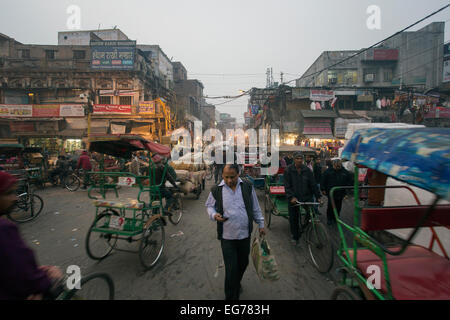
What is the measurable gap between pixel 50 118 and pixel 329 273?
26692mm

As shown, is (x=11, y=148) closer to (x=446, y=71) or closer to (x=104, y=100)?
(x=104, y=100)

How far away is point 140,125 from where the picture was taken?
2275 cm

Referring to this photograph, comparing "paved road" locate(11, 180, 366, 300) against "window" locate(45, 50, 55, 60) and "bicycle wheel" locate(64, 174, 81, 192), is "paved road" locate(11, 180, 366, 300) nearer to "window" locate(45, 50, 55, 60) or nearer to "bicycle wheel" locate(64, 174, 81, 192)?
"bicycle wheel" locate(64, 174, 81, 192)

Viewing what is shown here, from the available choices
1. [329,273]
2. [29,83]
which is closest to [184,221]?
[329,273]

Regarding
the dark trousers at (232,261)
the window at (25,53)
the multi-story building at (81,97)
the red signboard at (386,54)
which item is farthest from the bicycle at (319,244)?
the red signboard at (386,54)

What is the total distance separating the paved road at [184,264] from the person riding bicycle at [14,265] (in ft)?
6.02

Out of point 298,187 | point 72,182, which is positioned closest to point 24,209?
point 72,182

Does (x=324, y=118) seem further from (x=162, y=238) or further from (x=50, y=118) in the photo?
(x=50, y=118)

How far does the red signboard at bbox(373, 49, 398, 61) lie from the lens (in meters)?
33.2

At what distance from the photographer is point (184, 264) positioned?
13.2 ft

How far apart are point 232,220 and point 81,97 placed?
85.0ft

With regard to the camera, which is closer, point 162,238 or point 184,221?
point 162,238
